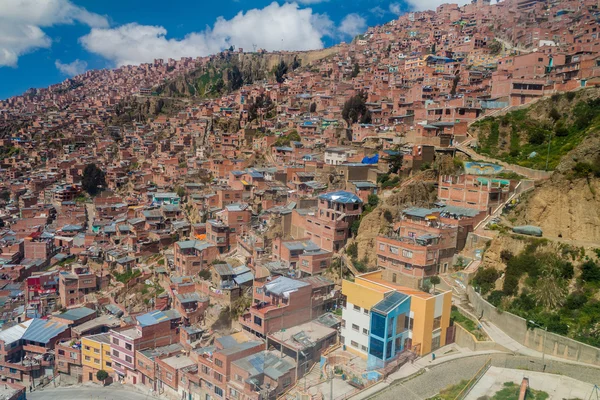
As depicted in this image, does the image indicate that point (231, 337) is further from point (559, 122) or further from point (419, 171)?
point (559, 122)

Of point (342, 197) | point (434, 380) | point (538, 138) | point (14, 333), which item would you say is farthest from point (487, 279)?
point (14, 333)

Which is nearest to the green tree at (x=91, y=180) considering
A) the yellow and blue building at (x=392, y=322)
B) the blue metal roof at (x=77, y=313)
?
the blue metal roof at (x=77, y=313)

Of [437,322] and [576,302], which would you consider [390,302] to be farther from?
[576,302]

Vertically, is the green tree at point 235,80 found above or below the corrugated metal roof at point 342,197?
above

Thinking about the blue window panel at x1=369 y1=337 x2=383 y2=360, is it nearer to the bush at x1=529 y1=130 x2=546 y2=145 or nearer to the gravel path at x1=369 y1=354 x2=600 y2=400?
the gravel path at x1=369 y1=354 x2=600 y2=400

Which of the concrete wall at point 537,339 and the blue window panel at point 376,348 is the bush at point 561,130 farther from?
the blue window panel at point 376,348

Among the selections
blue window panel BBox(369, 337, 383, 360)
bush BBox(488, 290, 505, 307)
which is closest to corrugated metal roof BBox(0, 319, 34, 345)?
blue window panel BBox(369, 337, 383, 360)

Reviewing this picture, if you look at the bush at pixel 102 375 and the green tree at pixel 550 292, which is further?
the bush at pixel 102 375
